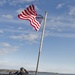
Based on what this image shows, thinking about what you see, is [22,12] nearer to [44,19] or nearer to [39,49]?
[44,19]

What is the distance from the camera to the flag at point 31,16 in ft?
69.4

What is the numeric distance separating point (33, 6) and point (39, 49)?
3617 millimetres

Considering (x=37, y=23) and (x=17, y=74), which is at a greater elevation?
(x=37, y=23)

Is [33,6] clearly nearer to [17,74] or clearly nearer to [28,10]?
[28,10]

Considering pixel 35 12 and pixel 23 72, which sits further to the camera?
pixel 23 72

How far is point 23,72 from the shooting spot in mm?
25328

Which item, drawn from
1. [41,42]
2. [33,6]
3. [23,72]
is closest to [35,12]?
[33,6]

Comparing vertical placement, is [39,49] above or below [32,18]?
below

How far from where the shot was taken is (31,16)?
2156 centimetres

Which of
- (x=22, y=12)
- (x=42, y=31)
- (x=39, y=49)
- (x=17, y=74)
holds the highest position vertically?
(x=22, y=12)

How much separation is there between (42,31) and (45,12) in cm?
174

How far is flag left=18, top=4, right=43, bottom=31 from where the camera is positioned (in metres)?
21.1

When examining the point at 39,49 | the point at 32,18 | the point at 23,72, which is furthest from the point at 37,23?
the point at 23,72

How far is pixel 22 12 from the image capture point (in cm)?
2130
